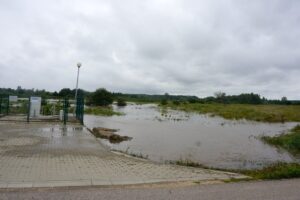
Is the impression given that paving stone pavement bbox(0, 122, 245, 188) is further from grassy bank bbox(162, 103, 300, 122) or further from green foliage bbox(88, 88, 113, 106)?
green foliage bbox(88, 88, 113, 106)

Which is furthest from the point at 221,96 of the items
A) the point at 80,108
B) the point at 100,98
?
the point at 80,108

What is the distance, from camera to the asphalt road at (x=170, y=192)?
233 inches

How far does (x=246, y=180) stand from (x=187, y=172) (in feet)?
4.70

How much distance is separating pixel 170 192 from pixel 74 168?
281 centimetres

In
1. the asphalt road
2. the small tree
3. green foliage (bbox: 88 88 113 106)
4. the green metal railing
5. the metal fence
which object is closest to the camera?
the asphalt road

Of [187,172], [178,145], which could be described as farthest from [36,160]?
[178,145]

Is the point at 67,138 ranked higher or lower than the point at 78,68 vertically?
lower

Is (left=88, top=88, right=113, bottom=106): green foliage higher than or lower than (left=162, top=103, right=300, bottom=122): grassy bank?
higher

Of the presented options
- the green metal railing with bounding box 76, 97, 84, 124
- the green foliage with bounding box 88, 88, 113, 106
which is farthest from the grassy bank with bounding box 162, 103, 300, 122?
the green metal railing with bounding box 76, 97, 84, 124

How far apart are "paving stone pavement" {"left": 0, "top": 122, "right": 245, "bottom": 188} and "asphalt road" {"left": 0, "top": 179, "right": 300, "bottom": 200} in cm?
43

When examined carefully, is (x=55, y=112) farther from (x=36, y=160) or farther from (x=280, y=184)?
(x=280, y=184)

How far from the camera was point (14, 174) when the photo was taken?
23.6 ft

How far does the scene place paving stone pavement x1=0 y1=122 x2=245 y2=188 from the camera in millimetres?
6949

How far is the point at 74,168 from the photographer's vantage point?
8.11m
